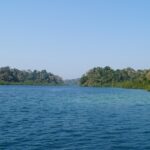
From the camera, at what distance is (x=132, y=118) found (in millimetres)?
53531

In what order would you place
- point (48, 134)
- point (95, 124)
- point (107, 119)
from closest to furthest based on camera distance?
point (48, 134)
point (95, 124)
point (107, 119)

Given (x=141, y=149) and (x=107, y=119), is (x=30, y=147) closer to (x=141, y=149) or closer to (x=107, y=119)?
(x=141, y=149)

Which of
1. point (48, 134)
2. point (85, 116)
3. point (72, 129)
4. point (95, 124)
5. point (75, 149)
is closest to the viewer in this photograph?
point (75, 149)

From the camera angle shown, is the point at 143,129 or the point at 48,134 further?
the point at 143,129

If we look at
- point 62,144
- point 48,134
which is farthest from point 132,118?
point 62,144

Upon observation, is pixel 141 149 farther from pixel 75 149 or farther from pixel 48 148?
pixel 48 148

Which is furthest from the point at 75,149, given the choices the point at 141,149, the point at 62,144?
the point at 141,149

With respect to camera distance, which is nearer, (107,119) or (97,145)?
(97,145)

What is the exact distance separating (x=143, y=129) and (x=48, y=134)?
10992 mm

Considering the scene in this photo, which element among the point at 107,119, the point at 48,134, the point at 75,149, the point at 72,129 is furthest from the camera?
the point at 107,119

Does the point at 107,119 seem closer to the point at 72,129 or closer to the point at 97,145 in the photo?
the point at 72,129

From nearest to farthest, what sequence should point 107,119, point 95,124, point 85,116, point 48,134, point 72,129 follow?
point 48,134 < point 72,129 < point 95,124 < point 107,119 < point 85,116

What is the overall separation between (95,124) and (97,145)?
510 inches

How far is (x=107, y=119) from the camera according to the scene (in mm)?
51656
